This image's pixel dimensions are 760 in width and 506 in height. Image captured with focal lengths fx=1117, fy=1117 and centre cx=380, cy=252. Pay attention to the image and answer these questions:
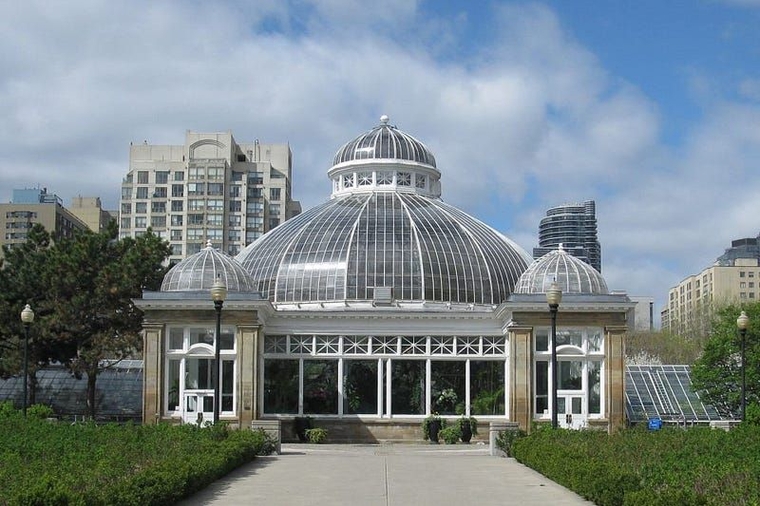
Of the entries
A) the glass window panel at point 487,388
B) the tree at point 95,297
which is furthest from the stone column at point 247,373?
the glass window panel at point 487,388

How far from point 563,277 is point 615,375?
15.7ft

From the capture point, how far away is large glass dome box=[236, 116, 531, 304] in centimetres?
5206

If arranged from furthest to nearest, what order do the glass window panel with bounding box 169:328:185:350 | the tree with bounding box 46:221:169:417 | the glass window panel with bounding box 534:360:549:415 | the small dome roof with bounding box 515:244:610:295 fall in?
the tree with bounding box 46:221:169:417 < the small dome roof with bounding box 515:244:610:295 < the glass window panel with bounding box 169:328:185:350 < the glass window panel with bounding box 534:360:549:415

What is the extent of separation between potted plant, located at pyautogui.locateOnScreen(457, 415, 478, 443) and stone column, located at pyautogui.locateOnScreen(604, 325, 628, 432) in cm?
554

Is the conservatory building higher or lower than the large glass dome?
lower

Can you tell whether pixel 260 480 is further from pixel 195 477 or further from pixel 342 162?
pixel 342 162

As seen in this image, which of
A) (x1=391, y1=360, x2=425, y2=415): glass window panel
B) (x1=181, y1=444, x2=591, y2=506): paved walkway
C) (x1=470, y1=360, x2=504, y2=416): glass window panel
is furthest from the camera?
(x1=391, y1=360, x2=425, y2=415): glass window panel

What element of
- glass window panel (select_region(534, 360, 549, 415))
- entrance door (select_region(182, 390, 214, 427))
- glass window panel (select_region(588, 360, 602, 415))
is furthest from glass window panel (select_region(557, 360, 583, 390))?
entrance door (select_region(182, 390, 214, 427))

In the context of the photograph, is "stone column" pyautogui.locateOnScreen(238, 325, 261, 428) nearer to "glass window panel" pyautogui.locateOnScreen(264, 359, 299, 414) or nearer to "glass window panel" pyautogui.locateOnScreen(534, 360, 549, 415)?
"glass window panel" pyautogui.locateOnScreen(264, 359, 299, 414)

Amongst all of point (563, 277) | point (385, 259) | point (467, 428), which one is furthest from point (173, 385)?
point (563, 277)

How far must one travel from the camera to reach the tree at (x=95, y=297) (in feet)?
167

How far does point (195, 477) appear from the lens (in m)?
22.3

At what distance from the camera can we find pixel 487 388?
4869 cm

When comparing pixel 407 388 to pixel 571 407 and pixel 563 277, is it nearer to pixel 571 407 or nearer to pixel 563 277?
pixel 571 407
